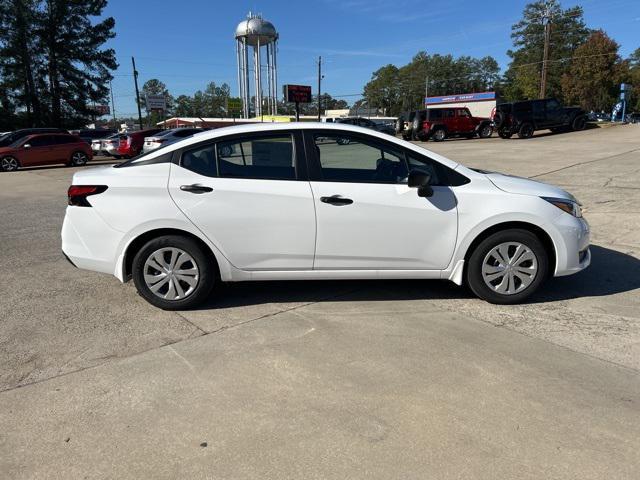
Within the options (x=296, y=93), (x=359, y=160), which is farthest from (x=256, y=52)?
(x=359, y=160)

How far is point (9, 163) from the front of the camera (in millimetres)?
19516

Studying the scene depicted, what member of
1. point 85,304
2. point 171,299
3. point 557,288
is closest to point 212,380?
point 171,299

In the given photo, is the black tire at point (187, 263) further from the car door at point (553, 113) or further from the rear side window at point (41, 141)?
the car door at point (553, 113)

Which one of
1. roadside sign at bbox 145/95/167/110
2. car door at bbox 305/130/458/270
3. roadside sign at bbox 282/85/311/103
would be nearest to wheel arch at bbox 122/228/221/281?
car door at bbox 305/130/458/270

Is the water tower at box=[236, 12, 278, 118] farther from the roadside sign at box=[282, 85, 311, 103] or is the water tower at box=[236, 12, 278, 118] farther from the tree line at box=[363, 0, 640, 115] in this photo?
the tree line at box=[363, 0, 640, 115]

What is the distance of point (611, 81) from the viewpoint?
59969 mm

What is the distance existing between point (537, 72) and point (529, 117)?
57111 millimetres

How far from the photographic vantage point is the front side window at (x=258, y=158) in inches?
166

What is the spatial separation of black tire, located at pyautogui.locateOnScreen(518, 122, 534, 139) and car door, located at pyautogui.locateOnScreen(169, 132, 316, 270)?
2674 cm

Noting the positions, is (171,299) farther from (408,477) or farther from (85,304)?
(408,477)

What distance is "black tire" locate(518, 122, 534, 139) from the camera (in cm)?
2772

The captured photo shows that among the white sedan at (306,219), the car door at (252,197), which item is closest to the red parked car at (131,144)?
the white sedan at (306,219)

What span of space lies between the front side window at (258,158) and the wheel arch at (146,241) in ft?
1.98

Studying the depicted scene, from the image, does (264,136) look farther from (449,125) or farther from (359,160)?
(449,125)
